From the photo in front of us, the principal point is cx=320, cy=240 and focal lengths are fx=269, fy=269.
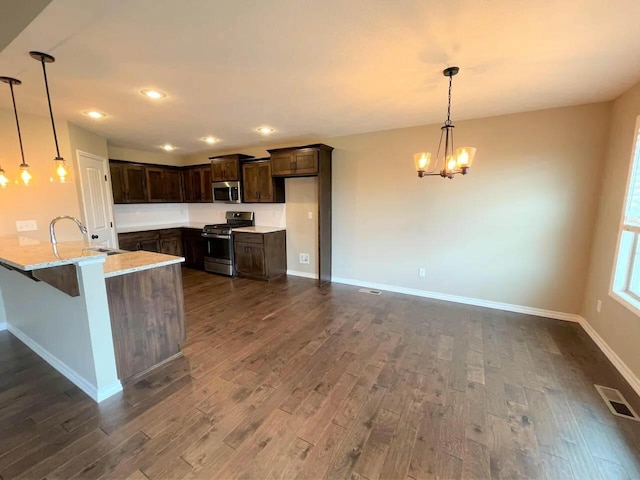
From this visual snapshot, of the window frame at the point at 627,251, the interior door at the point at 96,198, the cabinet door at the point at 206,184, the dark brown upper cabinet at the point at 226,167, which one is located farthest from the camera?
the cabinet door at the point at 206,184

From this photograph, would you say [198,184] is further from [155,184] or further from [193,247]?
[193,247]

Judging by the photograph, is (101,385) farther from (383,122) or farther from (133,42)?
(383,122)

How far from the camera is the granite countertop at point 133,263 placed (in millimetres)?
2064

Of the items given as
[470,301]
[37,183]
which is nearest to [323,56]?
[470,301]

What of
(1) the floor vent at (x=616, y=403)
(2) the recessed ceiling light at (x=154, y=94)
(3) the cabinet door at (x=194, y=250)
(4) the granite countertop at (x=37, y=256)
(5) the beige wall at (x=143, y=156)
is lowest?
(1) the floor vent at (x=616, y=403)

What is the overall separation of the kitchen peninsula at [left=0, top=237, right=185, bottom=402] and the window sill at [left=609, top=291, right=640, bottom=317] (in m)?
3.90

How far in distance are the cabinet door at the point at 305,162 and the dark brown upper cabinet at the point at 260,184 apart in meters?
0.63

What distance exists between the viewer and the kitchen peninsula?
6.26 ft

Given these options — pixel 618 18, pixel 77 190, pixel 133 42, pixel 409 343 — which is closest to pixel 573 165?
pixel 618 18

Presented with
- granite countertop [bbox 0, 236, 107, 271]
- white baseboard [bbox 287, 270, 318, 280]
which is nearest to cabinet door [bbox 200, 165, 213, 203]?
white baseboard [bbox 287, 270, 318, 280]

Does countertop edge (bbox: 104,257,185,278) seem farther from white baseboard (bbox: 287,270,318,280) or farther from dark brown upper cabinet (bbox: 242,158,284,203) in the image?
white baseboard (bbox: 287,270,318,280)

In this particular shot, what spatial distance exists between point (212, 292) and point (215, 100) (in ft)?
9.16

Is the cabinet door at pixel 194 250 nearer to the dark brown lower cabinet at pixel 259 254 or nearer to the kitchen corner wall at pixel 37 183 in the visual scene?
the dark brown lower cabinet at pixel 259 254

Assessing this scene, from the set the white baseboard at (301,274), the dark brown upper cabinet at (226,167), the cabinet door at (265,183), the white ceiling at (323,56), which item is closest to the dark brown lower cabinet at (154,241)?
the dark brown upper cabinet at (226,167)
